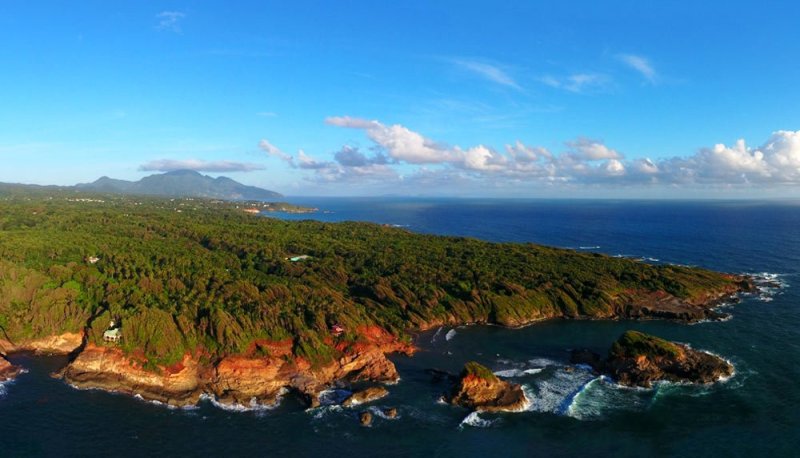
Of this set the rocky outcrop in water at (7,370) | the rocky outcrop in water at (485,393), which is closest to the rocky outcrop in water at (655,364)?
the rocky outcrop in water at (485,393)

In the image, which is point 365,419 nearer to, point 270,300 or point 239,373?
point 239,373

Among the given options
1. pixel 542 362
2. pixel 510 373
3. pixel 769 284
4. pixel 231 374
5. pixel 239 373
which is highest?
pixel 769 284

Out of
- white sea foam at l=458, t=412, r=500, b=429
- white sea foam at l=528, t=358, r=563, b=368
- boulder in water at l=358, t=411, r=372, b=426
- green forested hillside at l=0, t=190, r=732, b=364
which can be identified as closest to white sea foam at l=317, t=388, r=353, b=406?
boulder in water at l=358, t=411, r=372, b=426

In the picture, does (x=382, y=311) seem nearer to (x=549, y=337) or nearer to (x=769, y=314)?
(x=549, y=337)

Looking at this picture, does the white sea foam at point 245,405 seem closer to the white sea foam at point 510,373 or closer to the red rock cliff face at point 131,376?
the red rock cliff face at point 131,376

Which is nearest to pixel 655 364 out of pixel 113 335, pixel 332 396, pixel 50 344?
pixel 332 396
